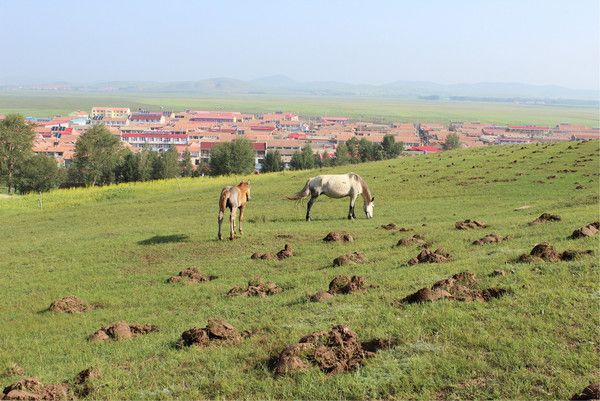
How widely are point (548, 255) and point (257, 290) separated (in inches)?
247

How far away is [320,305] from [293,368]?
310 cm

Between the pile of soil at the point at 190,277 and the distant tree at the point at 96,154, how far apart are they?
204 feet

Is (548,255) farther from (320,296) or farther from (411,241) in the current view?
(411,241)

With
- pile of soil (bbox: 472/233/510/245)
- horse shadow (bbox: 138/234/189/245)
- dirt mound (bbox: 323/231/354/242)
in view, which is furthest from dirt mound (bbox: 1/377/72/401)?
horse shadow (bbox: 138/234/189/245)

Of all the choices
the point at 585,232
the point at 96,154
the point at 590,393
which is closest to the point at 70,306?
the point at 590,393

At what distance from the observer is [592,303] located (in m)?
9.00

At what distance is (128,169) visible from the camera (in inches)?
3103

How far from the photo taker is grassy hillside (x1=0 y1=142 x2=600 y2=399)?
732 cm

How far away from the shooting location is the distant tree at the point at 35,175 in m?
71.1

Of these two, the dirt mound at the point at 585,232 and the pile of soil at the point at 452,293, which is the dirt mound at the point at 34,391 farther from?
the dirt mound at the point at 585,232

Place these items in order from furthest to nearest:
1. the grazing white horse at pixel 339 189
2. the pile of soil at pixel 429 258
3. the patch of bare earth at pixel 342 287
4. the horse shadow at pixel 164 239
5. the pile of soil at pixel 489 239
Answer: the grazing white horse at pixel 339 189 → the horse shadow at pixel 164 239 → the pile of soil at pixel 489 239 → the pile of soil at pixel 429 258 → the patch of bare earth at pixel 342 287

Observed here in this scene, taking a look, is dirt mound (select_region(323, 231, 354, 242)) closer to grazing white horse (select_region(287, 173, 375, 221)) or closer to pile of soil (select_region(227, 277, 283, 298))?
pile of soil (select_region(227, 277, 283, 298))

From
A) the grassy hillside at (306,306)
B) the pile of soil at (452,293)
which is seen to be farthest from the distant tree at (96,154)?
the pile of soil at (452,293)

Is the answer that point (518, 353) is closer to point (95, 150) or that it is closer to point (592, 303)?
point (592, 303)
